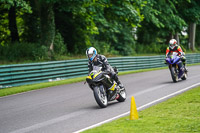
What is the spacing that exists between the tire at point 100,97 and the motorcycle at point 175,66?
19.3 ft

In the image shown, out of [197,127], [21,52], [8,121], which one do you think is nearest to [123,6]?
[21,52]

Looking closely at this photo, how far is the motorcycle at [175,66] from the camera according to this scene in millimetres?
14781

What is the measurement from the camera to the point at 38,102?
37.5 ft

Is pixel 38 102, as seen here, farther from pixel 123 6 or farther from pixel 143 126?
pixel 123 6


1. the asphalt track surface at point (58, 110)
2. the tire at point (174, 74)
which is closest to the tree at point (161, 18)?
the tire at point (174, 74)

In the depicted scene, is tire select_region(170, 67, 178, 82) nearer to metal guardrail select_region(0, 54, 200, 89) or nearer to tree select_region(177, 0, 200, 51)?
metal guardrail select_region(0, 54, 200, 89)

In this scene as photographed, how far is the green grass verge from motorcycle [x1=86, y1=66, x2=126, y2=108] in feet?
4.65

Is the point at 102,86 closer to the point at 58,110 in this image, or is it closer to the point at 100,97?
the point at 100,97

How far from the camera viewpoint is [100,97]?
9422 millimetres

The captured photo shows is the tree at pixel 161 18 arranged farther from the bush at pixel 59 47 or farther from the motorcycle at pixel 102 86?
the motorcycle at pixel 102 86

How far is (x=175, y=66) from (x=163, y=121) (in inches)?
331

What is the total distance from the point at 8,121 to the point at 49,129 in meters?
1.70

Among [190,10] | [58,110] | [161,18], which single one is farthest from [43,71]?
[190,10]

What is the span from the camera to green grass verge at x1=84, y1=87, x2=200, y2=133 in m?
6.25
